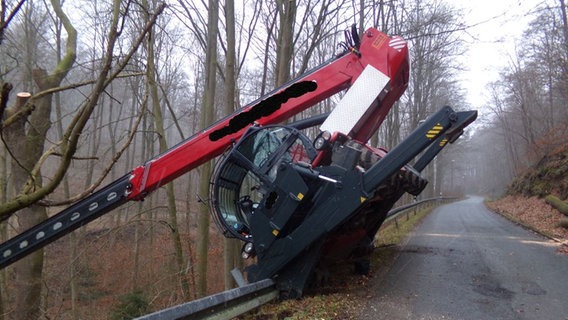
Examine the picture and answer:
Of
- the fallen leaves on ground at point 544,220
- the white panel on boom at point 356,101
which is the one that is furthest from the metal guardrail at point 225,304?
the fallen leaves on ground at point 544,220

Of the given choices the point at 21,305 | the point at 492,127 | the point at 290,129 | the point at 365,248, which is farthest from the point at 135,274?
the point at 492,127

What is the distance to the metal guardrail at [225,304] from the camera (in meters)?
3.75

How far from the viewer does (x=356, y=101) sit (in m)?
5.95

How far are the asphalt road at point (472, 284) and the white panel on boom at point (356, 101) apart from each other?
7.72 feet

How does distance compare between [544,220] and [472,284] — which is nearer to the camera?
[472,284]

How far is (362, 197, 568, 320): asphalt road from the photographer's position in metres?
5.43

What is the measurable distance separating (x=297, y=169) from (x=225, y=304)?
1775 mm

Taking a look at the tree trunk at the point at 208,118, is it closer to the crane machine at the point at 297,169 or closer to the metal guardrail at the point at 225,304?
the crane machine at the point at 297,169

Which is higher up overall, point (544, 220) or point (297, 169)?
point (297, 169)

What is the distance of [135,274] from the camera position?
13969 millimetres

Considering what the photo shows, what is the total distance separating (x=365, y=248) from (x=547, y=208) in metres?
17.8

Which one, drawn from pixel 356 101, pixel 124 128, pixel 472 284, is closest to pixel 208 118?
pixel 356 101

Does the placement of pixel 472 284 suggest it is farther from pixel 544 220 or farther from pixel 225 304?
pixel 544 220

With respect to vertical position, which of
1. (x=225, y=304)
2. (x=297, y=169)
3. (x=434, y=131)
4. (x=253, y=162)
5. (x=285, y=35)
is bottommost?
(x=225, y=304)
